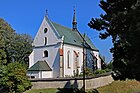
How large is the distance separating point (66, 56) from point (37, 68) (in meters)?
5.69

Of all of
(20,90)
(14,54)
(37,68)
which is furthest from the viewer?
(14,54)

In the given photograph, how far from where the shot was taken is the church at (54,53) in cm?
4816

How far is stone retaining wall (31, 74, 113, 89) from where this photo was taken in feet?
111

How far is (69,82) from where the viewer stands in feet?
111

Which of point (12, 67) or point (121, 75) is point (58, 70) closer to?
point (12, 67)

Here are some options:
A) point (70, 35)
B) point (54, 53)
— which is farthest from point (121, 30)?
point (70, 35)

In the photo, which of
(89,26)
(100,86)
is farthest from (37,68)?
(89,26)

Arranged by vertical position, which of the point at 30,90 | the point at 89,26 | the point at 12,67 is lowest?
the point at 30,90

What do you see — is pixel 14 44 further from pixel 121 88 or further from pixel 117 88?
pixel 121 88

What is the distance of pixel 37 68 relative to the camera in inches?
1880

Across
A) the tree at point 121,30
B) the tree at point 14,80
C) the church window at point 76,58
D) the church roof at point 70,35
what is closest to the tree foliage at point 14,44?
the church roof at point 70,35

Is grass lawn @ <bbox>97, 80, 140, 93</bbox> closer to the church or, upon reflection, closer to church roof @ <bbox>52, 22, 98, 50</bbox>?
the church

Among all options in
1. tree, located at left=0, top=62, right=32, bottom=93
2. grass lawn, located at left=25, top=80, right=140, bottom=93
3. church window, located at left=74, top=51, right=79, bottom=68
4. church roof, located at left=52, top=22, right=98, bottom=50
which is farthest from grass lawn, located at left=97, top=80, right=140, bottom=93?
church roof, located at left=52, top=22, right=98, bottom=50

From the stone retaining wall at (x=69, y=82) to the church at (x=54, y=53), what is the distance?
38.4 feet
